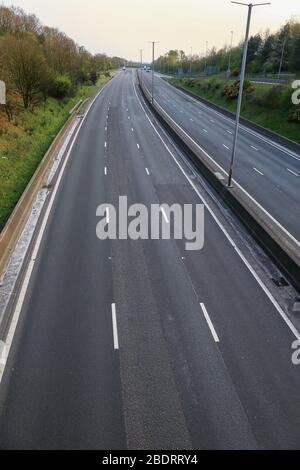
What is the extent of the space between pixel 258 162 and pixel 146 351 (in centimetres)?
2363

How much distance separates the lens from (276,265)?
14922 mm

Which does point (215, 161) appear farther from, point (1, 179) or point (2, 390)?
point (2, 390)

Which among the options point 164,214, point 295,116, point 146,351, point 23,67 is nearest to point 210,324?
point 146,351

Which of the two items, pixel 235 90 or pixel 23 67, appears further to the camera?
pixel 235 90

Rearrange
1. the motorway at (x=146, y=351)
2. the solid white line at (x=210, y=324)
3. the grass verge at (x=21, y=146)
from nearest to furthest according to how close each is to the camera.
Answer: the motorway at (x=146, y=351), the solid white line at (x=210, y=324), the grass verge at (x=21, y=146)

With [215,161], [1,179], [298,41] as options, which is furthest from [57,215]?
[298,41]

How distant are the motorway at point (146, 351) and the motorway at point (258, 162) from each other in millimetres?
4340

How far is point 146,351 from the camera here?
1047 centimetres

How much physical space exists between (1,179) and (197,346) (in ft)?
56.8

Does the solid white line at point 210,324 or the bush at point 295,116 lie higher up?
the bush at point 295,116

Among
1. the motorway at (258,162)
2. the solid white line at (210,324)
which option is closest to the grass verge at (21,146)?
the solid white line at (210,324)

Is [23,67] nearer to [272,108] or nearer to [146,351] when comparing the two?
[272,108]

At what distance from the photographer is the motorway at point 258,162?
20.9 metres

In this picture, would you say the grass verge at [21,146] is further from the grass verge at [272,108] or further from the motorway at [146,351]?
the grass verge at [272,108]
